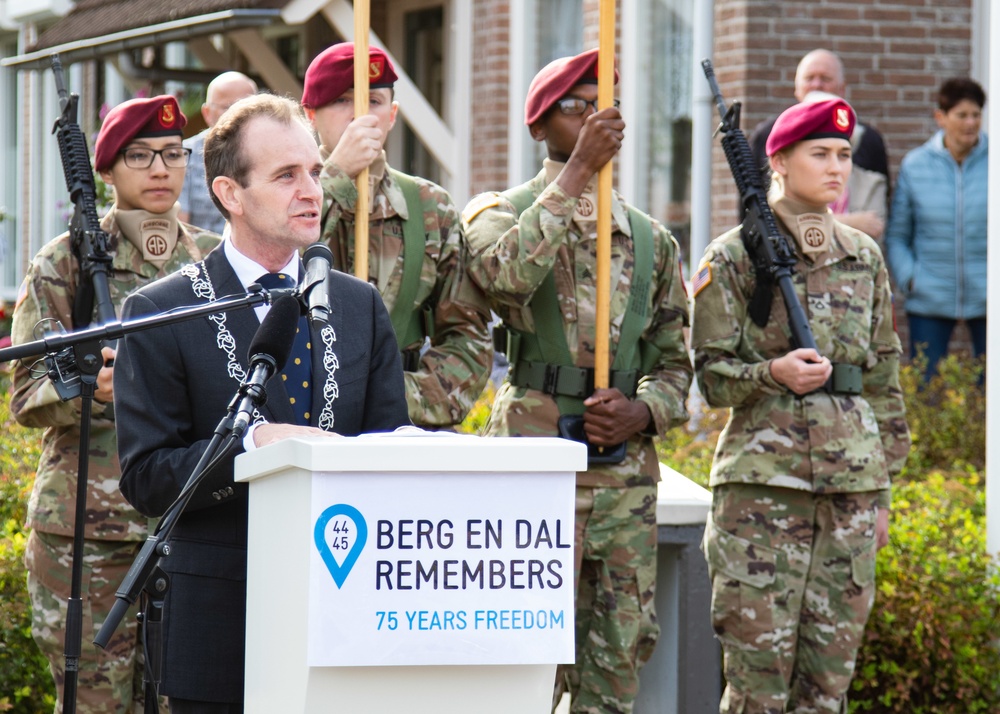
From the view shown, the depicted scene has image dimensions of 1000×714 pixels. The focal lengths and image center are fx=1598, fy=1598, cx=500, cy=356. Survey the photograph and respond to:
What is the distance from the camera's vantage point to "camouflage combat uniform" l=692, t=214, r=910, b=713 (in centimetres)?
522

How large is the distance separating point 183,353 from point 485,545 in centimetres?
93

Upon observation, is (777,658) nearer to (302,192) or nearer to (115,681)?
(115,681)

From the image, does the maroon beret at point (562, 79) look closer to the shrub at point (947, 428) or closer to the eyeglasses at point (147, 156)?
the eyeglasses at point (147, 156)

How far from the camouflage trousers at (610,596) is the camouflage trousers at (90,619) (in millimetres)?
1421

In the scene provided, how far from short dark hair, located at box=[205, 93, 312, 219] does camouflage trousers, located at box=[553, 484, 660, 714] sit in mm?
1845

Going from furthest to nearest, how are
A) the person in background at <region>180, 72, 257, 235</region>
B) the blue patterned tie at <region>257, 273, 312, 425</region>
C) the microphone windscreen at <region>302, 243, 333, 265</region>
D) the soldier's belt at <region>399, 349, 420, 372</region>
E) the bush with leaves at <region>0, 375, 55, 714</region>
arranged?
the person in background at <region>180, 72, 257, 235</region> → the bush with leaves at <region>0, 375, 55, 714</region> → the soldier's belt at <region>399, 349, 420, 372</region> → the blue patterned tie at <region>257, 273, 312, 425</region> → the microphone windscreen at <region>302, 243, 333, 265</region>

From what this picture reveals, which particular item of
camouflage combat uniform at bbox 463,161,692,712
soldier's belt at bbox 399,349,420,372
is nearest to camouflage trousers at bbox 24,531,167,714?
soldier's belt at bbox 399,349,420,372

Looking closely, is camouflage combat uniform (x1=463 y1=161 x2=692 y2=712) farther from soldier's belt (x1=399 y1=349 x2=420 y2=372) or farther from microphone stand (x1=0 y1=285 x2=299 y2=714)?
microphone stand (x1=0 y1=285 x2=299 y2=714)

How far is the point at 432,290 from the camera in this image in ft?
16.9

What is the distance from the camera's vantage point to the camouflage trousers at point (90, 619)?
501cm

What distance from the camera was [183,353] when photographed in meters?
3.45

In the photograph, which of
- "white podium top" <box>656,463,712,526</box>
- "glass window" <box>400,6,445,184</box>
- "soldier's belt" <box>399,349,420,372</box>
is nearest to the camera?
"soldier's belt" <box>399,349,420,372</box>

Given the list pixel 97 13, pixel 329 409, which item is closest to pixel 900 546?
pixel 329 409

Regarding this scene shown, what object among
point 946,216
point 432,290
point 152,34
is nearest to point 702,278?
point 432,290
